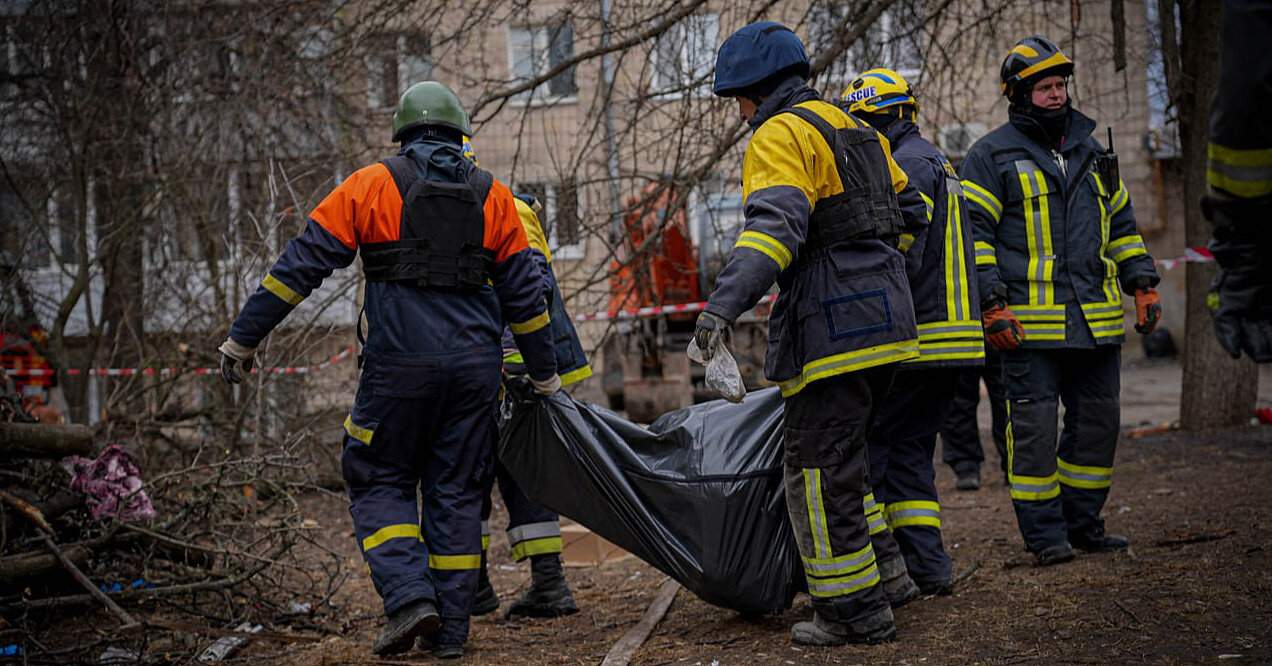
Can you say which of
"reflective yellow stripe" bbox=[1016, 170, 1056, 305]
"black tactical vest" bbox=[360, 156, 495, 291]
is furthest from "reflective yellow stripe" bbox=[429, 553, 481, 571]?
"reflective yellow stripe" bbox=[1016, 170, 1056, 305]

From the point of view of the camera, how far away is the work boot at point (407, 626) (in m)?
3.93

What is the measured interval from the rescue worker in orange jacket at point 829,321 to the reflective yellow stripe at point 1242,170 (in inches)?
50.7

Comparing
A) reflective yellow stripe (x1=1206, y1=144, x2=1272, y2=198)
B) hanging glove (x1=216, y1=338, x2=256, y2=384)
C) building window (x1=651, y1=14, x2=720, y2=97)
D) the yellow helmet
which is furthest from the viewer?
building window (x1=651, y1=14, x2=720, y2=97)

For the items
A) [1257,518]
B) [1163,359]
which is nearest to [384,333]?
[1257,518]

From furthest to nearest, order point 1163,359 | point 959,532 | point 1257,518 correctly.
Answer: point 1163,359
point 959,532
point 1257,518

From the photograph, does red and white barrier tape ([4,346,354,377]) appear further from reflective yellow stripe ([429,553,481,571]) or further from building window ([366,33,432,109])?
reflective yellow stripe ([429,553,481,571])

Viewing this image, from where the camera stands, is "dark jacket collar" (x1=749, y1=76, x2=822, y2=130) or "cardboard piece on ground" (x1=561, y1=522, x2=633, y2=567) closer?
"dark jacket collar" (x1=749, y1=76, x2=822, y2=130)

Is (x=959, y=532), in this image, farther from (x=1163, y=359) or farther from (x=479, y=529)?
(x=1163, y=359)

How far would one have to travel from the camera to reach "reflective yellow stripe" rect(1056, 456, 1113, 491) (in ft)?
15.5

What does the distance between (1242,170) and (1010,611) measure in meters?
1.96

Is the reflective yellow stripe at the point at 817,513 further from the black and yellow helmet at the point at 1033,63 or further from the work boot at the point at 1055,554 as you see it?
the black and yellow helmet at the point at 1033,63

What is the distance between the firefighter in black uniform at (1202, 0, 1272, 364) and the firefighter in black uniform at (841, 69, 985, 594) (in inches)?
62.0

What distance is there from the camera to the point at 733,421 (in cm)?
415

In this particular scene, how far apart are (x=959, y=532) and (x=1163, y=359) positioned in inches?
493
